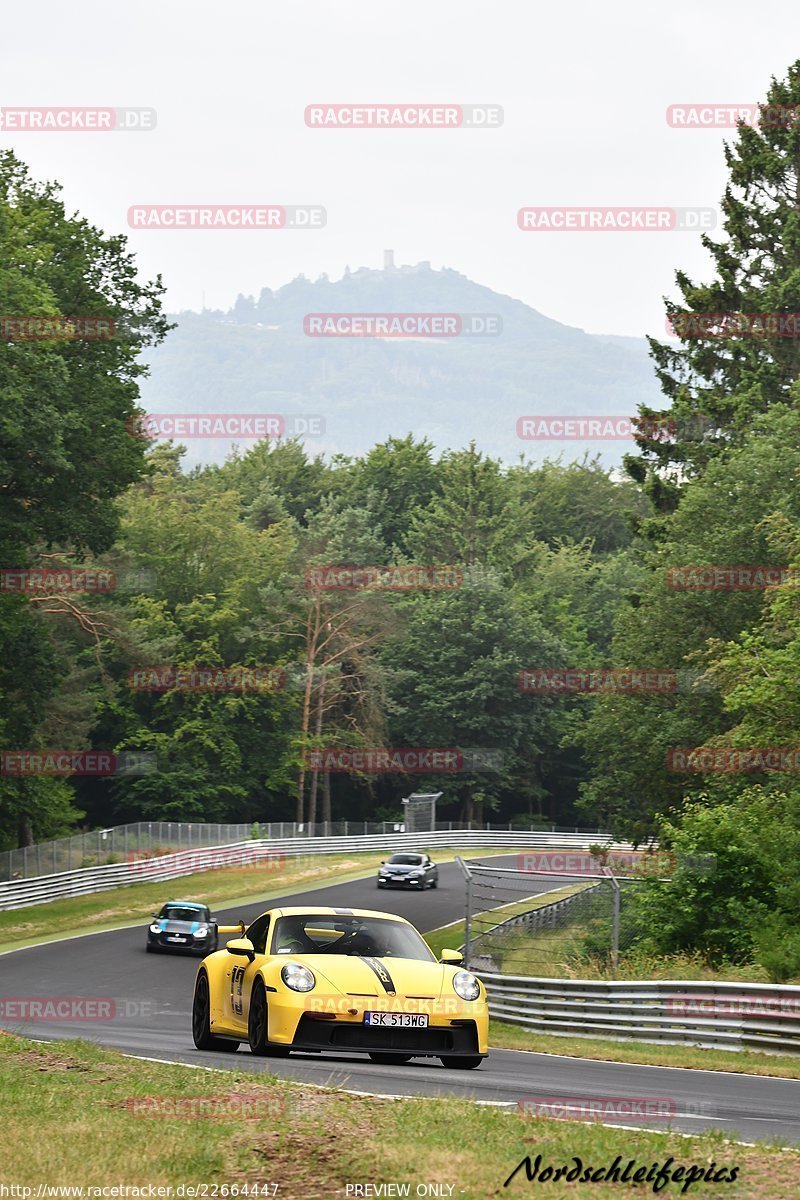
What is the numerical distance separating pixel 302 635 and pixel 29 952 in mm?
53083

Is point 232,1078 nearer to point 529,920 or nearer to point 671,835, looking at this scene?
point 671,835

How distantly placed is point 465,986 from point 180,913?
1051 inches

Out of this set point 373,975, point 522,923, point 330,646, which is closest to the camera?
point 373,975

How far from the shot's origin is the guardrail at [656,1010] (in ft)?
59.9

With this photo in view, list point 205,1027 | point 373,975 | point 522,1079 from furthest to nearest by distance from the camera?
point 205,1027
point 522,1079
point 373,975

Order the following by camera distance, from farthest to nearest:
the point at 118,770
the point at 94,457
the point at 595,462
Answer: the point at 595,462 → the point at 118,770 → the point at 94,457

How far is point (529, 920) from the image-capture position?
33.7m

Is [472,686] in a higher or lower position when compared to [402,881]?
higher

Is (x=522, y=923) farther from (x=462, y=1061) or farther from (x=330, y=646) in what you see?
(x=330, y=646)

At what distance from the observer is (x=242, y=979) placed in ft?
46.6

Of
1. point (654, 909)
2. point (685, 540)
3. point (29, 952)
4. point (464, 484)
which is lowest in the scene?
point (29, 952)

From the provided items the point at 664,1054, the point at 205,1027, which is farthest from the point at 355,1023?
the point at 664,1054

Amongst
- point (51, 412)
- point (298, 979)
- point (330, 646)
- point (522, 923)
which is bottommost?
point (522, 923)

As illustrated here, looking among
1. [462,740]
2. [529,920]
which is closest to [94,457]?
[529,920]
